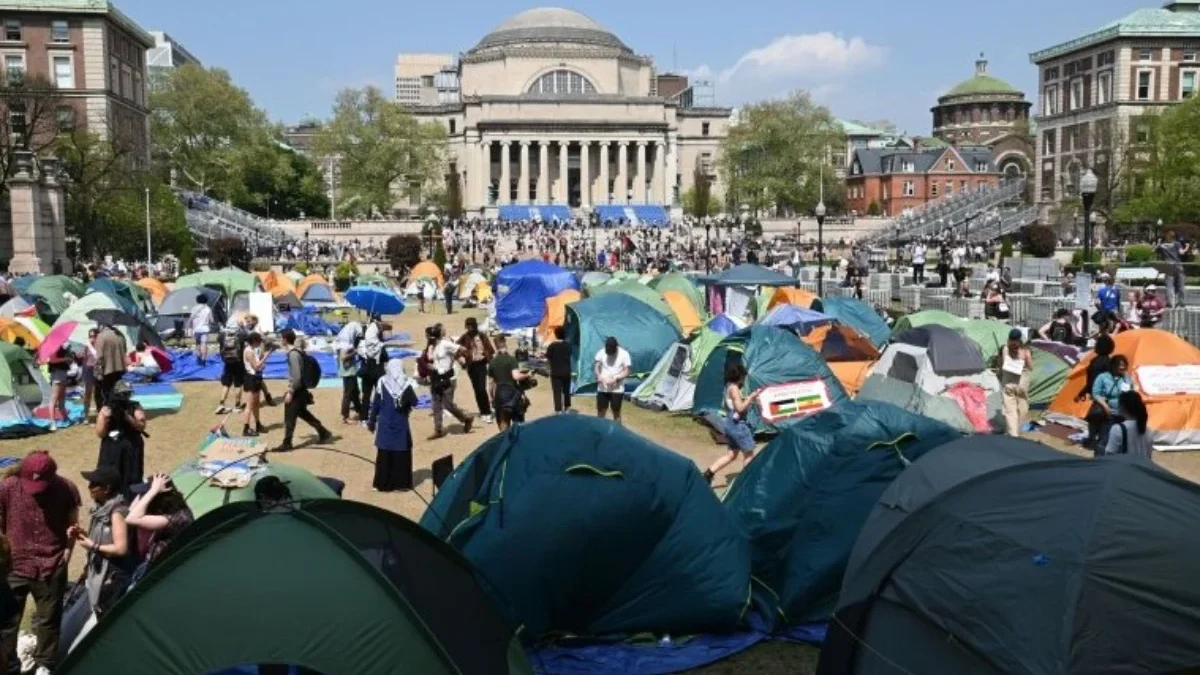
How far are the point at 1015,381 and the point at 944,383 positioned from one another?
119cm

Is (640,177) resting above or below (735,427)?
above

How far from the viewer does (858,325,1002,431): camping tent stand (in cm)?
1485

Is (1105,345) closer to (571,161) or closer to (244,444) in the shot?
(244,444)

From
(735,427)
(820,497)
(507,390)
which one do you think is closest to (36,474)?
(820,497)

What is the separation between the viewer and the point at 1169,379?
14477 millimetres

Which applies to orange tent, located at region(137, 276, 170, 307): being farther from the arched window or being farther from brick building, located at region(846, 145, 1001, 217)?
the arched window

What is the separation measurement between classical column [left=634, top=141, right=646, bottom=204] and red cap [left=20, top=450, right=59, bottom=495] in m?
92.6

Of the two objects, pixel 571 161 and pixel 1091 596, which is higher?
pixel 571 161

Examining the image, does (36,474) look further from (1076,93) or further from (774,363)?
(1076,93)

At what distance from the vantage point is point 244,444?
32.9ft

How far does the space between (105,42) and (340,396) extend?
180ft

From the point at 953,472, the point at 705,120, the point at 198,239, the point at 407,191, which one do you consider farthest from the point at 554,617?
the point at 705,120

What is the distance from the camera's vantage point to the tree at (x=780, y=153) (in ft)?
276

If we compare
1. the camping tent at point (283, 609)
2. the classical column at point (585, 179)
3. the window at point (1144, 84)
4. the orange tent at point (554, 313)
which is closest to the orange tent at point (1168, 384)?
the camping tent at point (283, 609)
